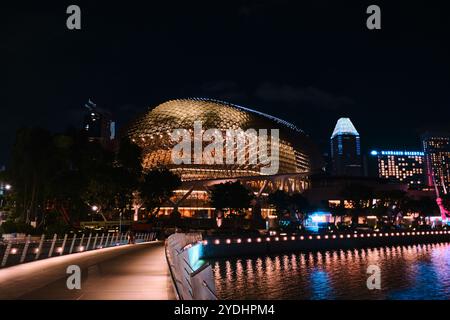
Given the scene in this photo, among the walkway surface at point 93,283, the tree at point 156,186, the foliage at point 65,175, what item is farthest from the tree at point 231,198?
the walkway surface at point 93,283

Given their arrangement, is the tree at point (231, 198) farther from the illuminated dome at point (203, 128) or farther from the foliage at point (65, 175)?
the illuminated dome at point (203, 128)

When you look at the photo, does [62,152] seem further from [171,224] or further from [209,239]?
[171,224]

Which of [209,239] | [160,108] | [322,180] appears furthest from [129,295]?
[322,180]

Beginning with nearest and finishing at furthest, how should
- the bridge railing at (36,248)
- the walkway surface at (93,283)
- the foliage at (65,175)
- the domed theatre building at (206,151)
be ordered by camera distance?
the walkway surface at (93,283) → the bridge railing at (36,248) → the foliage at (65,175) → the domed theatre building at (206,151)

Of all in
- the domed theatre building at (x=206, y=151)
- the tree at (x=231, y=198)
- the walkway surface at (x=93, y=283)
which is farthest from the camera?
the domed theatre building at (x=206, y=151)

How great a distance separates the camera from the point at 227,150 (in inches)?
4820

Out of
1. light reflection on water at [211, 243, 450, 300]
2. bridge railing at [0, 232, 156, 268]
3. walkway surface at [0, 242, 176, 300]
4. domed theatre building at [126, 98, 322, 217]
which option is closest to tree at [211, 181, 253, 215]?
domed theatre building at [126, 98, 322, 217]

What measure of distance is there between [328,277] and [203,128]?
94.6 metres

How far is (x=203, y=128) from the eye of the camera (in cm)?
12325

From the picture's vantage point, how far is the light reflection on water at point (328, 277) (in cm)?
2434

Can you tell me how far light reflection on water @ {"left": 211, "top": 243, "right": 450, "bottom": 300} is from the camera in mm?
24344

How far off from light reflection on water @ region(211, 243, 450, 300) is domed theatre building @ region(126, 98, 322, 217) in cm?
7052

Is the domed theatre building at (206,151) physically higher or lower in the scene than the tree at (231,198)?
higher

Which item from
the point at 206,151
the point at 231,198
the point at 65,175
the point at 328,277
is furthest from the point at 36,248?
the point at 206,151
